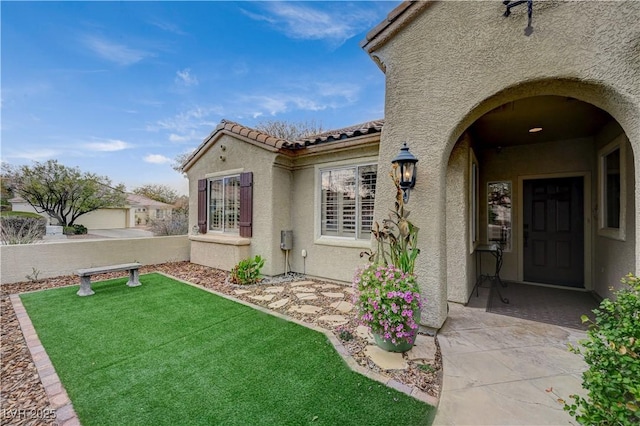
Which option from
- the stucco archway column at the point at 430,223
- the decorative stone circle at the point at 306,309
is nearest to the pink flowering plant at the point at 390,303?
the stucco archway column at the point at 430,223

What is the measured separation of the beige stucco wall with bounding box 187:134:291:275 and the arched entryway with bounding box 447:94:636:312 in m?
5.03

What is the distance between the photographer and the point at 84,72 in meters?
10.8

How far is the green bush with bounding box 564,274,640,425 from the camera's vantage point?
1.60 metres

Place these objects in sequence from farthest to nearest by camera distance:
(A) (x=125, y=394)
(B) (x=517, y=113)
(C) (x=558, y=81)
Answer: (B) (x=517, y=113) < (C) (x=558, y=81) < (A) (x=125, y=394)

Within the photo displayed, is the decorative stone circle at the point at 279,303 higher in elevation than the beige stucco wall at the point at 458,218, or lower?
lower

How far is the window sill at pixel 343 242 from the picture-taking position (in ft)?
24.1

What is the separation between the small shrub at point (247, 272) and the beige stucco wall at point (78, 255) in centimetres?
475

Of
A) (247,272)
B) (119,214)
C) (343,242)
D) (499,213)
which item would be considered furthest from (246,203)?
(119,214)

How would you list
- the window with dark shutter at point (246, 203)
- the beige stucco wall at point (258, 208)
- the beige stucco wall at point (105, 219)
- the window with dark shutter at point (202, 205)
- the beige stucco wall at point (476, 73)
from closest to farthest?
the beige stucco wall at point (476, 73) → the beige stucco wall at point (258, 208) → the window with dark shutter at point (246, 203) → the window with dark shutter at point (202, 205) → the beige stucco wall at point (105, 219)

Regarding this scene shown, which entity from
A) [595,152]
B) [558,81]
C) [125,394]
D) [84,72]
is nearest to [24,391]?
[125,394]

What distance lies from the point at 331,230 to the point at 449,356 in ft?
16.0

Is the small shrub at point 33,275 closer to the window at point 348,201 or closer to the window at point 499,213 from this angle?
the window at point 348,201

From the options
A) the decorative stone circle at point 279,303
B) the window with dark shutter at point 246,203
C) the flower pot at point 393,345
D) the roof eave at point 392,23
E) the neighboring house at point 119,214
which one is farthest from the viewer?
the neighboring house at point 119,214

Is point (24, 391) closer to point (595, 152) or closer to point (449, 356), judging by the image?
point (449, 356)
